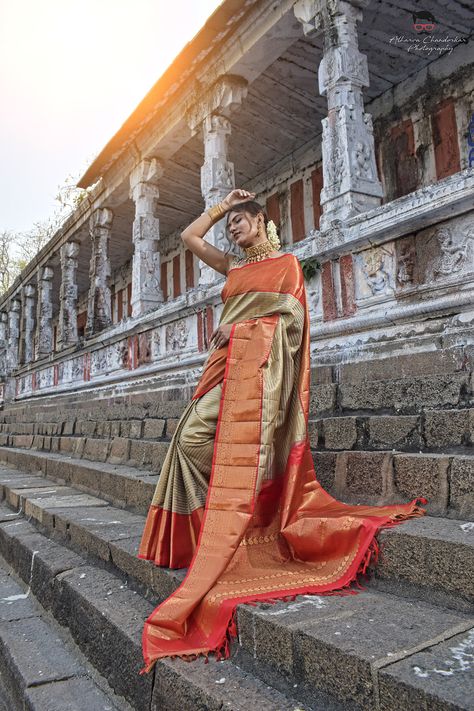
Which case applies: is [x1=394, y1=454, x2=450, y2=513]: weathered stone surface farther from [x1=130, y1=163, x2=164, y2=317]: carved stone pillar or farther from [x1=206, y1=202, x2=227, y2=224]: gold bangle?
[x1=130, y1=163, x2=164, y2=317]: carved stone pillar

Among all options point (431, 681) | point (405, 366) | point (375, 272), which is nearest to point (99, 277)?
point (375, 272)

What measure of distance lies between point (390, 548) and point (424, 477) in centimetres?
52

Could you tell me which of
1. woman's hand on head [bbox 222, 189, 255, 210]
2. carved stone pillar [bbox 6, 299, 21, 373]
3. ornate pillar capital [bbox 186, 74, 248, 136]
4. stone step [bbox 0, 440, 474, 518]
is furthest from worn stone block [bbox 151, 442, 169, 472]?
carved stone pillar [bbox 6, 299, 21, 373]

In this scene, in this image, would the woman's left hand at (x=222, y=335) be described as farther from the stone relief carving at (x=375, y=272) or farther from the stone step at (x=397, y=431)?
the stone relief carving at (x=375, y=272)

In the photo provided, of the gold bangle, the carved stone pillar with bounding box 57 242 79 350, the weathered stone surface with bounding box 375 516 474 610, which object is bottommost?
the weathered stone surface with bounding box 375 516 474 610

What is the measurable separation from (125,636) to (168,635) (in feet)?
0.95

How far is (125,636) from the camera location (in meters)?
2.00

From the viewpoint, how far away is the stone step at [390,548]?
1670mm

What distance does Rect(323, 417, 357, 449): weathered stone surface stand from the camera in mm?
2994

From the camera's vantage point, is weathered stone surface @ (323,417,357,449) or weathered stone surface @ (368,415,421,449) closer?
weathered stone surface @ (368,415,421,449)

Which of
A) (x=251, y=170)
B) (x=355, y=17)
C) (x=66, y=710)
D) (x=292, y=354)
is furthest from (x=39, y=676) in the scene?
(x=251, y=170)

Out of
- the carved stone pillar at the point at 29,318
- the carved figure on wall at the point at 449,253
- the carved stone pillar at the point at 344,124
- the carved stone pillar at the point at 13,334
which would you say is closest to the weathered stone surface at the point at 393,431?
the carved figure on wall at the point at 449,253

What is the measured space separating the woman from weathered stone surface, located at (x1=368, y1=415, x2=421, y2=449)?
60cm

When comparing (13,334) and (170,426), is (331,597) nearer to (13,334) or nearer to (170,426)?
(170,426)
